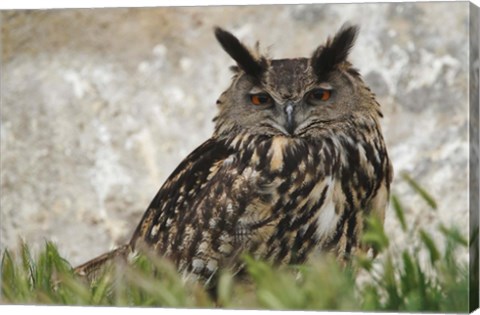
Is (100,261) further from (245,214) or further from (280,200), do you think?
(280,200)

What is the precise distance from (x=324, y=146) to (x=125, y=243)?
1055mm

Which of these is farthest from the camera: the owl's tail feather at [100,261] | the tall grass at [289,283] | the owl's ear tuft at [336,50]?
the owl's tail feather at [100,261]

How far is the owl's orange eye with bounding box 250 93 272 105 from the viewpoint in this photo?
484 centimetres

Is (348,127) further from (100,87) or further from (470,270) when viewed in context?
(100,87)

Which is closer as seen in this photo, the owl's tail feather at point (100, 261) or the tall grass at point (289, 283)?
the tall grass at point (289, 283)

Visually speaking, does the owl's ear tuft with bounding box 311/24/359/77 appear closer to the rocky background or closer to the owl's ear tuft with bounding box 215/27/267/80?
the rocky background

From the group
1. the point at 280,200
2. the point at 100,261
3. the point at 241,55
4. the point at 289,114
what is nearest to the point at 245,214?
the point at 280,200

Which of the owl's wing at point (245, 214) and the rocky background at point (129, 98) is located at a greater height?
the rocky background at point (129, 98)

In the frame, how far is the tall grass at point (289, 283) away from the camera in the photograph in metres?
3.97

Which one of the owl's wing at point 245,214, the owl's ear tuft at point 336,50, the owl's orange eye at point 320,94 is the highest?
the owl's ear tuft at point 336,50

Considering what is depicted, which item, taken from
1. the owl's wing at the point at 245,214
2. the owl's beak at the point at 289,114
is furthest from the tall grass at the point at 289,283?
the owl's beak at the point at 289,114

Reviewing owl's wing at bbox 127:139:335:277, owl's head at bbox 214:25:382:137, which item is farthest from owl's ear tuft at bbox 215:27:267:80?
owl's wing at bbox 127:139:335:277

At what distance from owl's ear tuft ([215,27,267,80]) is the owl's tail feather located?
957mm

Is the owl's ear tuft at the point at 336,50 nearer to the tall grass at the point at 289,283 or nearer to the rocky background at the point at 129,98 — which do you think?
the rocky background at the point at 129,98
